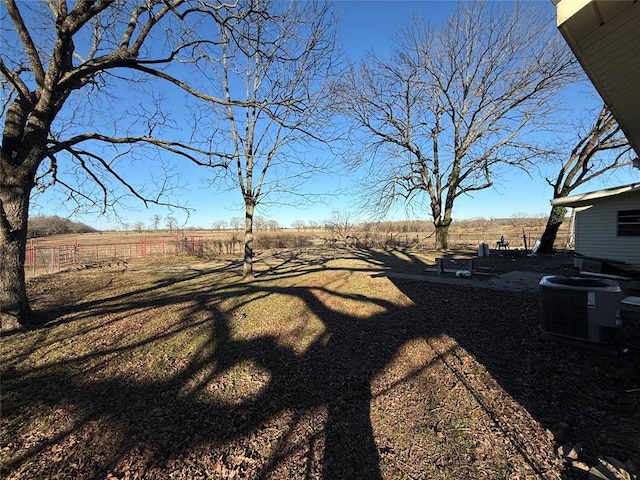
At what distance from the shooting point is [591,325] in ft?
14.2

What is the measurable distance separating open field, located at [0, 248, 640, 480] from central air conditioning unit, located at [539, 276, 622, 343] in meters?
0.27

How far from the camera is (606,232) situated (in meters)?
11.8

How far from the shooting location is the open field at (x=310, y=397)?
2.61 m

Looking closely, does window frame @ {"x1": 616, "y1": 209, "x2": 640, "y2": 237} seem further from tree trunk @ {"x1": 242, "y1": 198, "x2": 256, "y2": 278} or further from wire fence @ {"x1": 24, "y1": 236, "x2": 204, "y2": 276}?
wire fence @ {"x1": 24, "y1": 236, "x2": 204, "y2": 276}

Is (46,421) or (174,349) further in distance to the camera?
(174,349)

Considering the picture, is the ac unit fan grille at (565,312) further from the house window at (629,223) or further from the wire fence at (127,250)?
the wire fence at (127,250)

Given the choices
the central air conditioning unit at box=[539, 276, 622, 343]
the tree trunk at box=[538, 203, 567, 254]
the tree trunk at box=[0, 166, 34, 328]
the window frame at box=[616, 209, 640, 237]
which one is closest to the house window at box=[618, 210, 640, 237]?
the window frame at box=[616, 209, 640, 237]

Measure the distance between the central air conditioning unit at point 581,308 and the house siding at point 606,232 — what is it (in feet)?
30.6

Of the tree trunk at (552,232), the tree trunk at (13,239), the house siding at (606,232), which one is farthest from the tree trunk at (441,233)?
the tree trunk at (13,239)

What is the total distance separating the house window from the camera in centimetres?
1093

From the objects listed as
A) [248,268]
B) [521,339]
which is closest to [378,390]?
[521,339]

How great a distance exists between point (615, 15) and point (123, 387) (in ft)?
20.1

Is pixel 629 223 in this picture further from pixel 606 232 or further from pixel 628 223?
pixel 606 232

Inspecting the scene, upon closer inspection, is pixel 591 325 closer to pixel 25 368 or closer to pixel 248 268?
pixel 25 368
